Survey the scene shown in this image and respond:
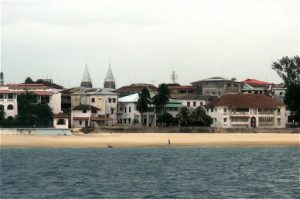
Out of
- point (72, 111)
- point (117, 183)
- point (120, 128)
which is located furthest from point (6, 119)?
point (117, 183)

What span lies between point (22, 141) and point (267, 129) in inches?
1298

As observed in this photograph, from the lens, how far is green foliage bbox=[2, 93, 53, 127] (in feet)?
324

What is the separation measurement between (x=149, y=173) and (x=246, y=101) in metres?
55.5

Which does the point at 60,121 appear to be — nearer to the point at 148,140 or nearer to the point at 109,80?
the point at 148,140

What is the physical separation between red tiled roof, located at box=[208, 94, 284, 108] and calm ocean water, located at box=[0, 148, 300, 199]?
26565 millimetres

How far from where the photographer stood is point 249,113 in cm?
10181

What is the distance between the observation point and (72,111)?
340 feet

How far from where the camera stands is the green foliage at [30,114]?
98750mm

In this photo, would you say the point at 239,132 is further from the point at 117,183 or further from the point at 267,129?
the point at 117,183

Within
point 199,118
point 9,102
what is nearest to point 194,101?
point 199,118

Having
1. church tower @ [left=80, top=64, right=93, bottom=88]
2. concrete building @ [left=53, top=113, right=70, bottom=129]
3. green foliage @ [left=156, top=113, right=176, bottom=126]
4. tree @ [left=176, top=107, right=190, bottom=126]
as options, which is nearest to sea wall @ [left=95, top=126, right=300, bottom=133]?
tree @ [left=176, top=107, right=190, bottom=126]

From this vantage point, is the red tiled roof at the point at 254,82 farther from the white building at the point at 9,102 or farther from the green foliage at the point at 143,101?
the white building at the point at 9,102

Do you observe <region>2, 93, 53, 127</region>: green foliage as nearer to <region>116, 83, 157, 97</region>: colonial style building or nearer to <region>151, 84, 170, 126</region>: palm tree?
<region>151, 84, 170, 126</region>: palm tree

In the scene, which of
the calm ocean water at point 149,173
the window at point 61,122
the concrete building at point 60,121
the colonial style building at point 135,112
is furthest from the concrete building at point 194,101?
the calm ocean water at point 149,173
